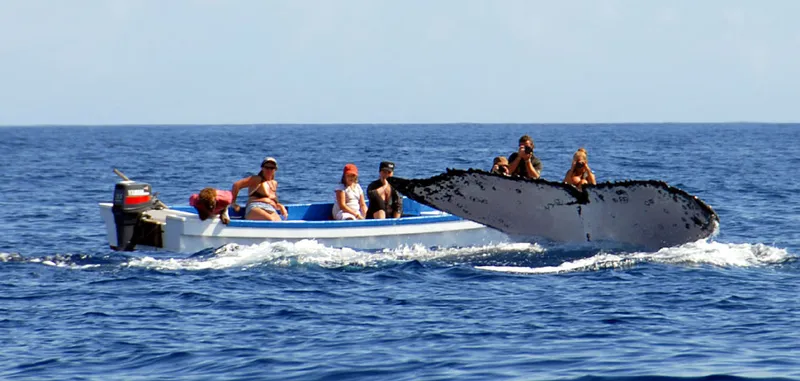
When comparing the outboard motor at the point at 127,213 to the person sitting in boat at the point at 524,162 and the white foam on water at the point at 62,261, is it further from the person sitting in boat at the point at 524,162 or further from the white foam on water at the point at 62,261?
the person sitting in boat at the point at 524,162

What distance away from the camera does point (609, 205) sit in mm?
17000

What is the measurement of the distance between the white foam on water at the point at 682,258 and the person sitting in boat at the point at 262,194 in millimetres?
3751

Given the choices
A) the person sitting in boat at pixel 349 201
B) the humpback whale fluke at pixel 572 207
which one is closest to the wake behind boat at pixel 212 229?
the person sitting in boat at pixel 349 201

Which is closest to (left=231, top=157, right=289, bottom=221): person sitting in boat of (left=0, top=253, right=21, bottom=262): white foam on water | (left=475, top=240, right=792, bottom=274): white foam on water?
(left=0, top=253, right=21, bottom=262): white foam on water

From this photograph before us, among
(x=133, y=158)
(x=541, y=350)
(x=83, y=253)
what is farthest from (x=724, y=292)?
(x=133, y=158)

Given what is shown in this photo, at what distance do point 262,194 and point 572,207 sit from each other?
4.95 metres

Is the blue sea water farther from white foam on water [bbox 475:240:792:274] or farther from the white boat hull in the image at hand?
the white boat hull

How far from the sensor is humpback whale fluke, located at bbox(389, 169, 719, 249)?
16641 mm

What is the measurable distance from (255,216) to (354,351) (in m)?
7.67

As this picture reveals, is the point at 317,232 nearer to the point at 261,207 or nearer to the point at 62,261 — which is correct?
the point at 261,207

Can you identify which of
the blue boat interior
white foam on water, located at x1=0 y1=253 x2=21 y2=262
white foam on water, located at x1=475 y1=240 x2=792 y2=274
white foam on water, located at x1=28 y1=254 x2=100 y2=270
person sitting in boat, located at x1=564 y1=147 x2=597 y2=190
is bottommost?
white foam on water, located at x1=0 y1=253 x2=21 y2=262

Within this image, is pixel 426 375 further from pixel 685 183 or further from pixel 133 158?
pixel 133 158

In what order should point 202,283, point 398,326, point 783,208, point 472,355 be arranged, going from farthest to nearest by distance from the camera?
point 783,208
point 202,283
point 398,326
point 472,355

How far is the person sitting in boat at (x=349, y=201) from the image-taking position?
63.2ft
